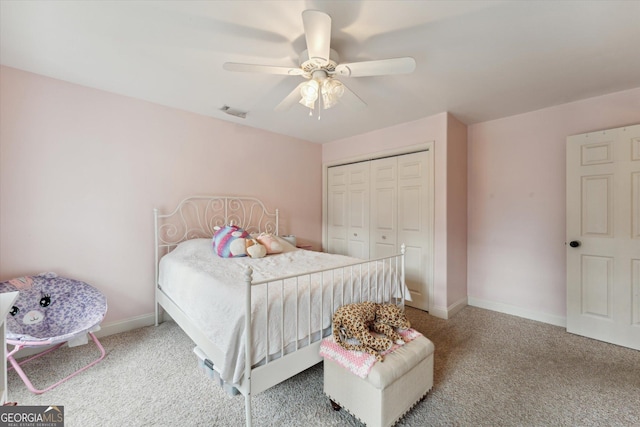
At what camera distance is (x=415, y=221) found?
335 centimetres

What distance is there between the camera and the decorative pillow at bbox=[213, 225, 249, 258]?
269 cm

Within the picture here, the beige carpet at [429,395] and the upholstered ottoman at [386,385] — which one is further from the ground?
the upholstered ottoman at [386,385]

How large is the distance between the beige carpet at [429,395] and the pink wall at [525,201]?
0.67 m

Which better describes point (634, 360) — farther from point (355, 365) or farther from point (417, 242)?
point (355, 365)

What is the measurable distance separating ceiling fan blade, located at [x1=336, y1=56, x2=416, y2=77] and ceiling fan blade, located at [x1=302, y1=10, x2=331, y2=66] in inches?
6.0

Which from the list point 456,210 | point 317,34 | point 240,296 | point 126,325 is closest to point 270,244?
point 240,296

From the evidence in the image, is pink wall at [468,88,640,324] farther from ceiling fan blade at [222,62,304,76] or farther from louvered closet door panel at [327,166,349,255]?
ceiling fan blade at [222,62,304,76]

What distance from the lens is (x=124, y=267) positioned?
8.68ft

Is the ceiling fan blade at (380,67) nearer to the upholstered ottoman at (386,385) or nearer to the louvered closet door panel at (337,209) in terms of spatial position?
the upholstered ottoman at (386,385)

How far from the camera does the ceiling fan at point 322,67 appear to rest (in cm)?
138

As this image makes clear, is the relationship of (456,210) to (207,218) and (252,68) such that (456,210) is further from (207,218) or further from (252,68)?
(207,218)

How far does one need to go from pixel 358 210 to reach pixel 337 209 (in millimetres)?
421

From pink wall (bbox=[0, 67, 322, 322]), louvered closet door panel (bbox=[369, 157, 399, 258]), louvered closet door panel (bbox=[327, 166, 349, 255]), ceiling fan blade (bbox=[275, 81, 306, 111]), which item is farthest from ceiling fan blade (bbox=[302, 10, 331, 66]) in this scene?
louvered closet door panel (bbox=[327, 166, 349, 255])

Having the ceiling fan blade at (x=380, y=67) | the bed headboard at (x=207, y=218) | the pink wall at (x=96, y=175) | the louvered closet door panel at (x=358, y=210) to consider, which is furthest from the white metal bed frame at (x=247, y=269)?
the ceiling fan blade at (x=380, y=67)
